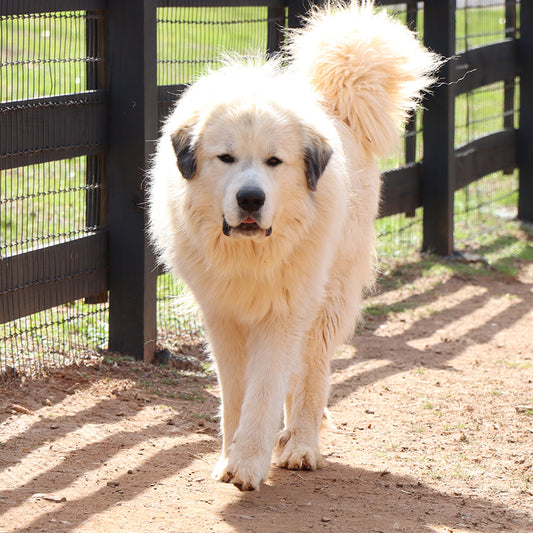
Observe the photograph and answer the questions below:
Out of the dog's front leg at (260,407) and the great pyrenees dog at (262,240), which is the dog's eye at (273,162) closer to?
the great pyrenees dog at (262,240)

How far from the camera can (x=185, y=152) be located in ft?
12.2

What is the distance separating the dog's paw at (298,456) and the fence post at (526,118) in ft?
21.7

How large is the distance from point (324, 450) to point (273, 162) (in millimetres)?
1596

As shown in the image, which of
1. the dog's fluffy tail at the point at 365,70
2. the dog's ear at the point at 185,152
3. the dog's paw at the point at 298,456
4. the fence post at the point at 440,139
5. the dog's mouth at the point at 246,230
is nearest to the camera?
the dog's mouth at the point at 246,230

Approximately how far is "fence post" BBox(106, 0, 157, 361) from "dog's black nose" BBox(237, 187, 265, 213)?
6.26 ft

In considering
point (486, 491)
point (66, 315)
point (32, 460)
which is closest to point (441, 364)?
point (486, 491)

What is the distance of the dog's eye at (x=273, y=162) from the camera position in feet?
11.9

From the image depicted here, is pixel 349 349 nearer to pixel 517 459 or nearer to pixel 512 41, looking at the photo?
pixel 517 459

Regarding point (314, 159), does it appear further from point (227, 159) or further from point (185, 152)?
point (185, 152)

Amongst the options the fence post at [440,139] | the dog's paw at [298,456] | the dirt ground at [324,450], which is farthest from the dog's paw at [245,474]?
the fence post at [440,139]

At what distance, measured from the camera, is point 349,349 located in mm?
6105

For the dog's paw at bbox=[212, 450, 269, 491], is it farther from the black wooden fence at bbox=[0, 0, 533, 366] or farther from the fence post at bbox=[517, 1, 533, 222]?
the fence post at bbox=[517, 1, 533, 222]

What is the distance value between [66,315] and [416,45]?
9.53 feet

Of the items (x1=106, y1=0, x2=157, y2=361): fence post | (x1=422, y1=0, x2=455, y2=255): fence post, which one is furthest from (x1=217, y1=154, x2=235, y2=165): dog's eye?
(x1=422, y1=0, x2=455, y2=255): fence post
